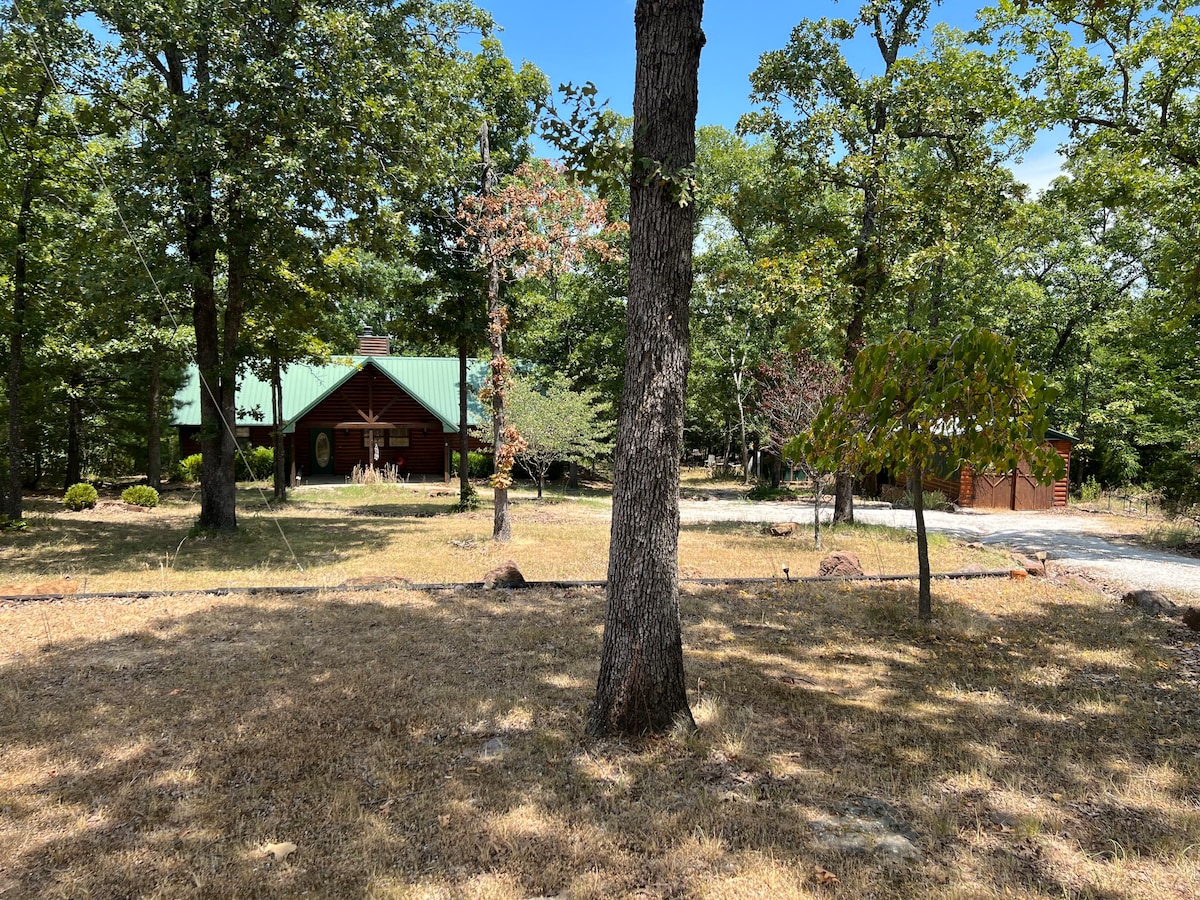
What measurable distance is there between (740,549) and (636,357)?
9128 millimetres

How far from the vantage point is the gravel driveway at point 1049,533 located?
35.0 feet

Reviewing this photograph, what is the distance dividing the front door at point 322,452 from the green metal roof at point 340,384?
1600 millimetres

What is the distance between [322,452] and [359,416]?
2.59 meters

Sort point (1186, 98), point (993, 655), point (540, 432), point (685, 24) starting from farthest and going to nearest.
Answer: point (540, 432), point (1186, 98), point (993, 655), point (685, 24)

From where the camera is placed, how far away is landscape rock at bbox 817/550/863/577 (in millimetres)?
9680

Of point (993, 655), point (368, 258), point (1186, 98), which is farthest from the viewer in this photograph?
point (368, 258)

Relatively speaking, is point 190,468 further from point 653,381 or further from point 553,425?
point 653,381

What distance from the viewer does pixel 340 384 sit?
27.0 m

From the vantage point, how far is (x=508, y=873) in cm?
293

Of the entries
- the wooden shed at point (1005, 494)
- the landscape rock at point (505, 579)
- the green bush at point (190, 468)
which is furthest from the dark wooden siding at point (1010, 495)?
the green bush at point (190, 468)

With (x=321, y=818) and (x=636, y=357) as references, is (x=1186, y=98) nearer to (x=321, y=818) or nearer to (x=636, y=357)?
(x=636, y=357)

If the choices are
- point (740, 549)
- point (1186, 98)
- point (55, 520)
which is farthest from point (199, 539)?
point (1186, 98)

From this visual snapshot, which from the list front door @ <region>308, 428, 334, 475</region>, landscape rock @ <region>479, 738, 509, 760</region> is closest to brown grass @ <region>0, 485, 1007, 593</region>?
landscape rock @ <region>479, 738, 509, 760</region>

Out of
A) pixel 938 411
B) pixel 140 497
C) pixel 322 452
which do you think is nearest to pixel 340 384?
pixel 322 452
